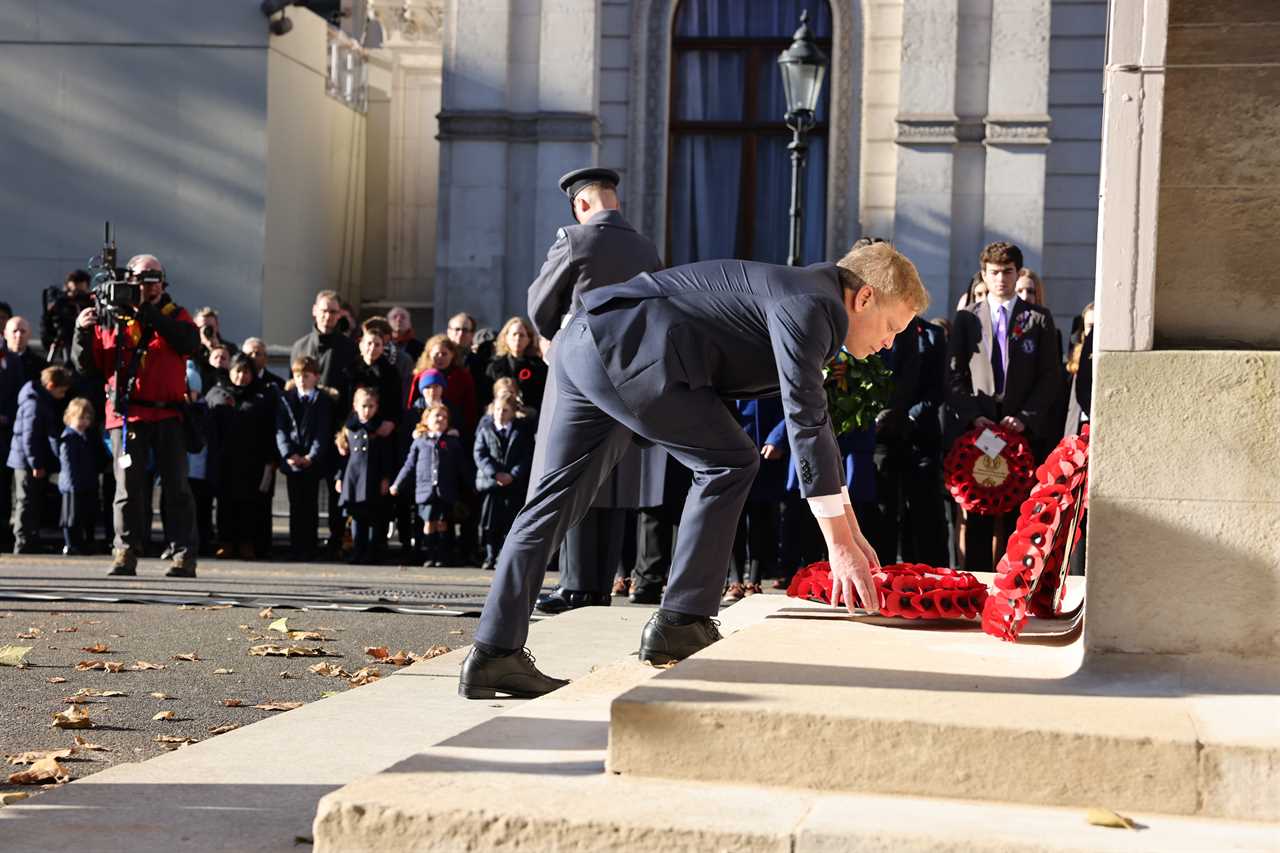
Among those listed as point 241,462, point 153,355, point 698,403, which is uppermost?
point 153,355

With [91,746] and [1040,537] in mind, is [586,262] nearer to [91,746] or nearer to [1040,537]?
[1040,537]

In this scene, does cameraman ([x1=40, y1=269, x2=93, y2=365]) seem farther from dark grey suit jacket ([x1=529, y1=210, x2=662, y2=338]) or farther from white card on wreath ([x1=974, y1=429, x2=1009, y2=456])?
white card on wreath ([x1=974, y1=429, x2=1009, y2=456])

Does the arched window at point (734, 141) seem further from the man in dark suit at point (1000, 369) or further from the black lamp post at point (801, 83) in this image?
the man in dark suit at point (1000, 369)

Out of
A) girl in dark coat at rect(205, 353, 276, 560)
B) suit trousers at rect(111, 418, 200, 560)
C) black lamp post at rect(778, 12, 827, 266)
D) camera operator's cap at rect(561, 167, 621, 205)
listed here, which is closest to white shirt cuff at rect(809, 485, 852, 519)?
camera operator's cap at rect(561, 167, 621, 205)

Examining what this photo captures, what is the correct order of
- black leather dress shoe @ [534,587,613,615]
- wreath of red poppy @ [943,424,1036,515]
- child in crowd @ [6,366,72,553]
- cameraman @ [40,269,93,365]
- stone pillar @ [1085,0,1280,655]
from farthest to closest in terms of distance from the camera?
1. cameraman @ [40,269,93,365]
2. child in crowd @ [6,366,72,553]
3. wreath of red poppy @ [943,424,1036,515]
4. black leather dress shoe @ [534,587,613,615]
5. stone pillar @ [1085,0,1280,655]

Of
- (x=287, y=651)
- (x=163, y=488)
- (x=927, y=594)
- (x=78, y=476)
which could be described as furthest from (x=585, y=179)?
(x=78, y=476)

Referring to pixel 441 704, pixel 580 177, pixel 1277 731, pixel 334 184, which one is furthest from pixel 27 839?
pixel 334 184

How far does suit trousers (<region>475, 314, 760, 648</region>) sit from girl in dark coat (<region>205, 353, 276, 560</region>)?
8673mm

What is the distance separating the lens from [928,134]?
19375 mm

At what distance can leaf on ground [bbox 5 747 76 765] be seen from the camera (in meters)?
5.76

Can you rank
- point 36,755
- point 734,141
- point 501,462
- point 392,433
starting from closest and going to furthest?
point 36,755 → point 501,462 → point 392,433 → point 734,141

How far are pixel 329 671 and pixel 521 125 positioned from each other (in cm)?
1286

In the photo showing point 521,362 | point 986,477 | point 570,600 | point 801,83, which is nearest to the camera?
point 570,600

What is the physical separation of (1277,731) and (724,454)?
1.88 m
